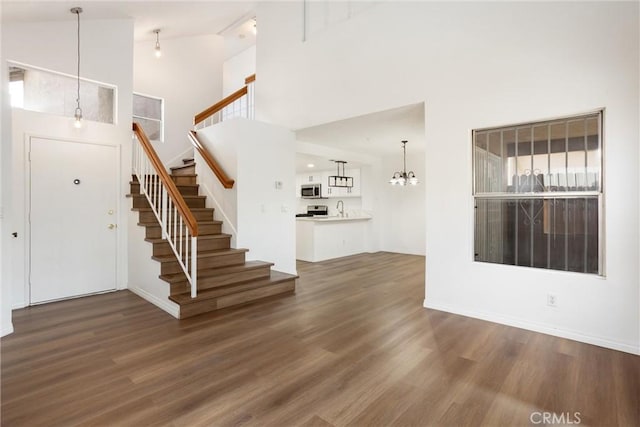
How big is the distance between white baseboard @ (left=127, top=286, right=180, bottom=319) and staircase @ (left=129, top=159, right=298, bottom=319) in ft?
0.31

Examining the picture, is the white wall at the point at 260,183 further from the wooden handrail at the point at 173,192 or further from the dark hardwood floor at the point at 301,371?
the dark hardwood floor at the point at 301,371

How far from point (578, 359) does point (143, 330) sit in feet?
12.9

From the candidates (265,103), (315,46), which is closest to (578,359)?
(315,46)

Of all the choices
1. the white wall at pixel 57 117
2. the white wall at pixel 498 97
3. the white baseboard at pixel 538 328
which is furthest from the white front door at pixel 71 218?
the white baseboard at pixel 538 328

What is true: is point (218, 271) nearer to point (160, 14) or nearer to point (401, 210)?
point (160, 14)

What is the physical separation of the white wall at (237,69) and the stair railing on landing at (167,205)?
3349mm

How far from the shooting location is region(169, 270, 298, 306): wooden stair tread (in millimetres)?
3651

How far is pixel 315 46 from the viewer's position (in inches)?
191

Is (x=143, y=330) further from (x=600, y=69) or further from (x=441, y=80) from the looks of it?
(x=600, y=69)

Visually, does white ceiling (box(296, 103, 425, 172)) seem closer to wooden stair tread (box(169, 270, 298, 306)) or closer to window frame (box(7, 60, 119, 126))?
wooden stair tread (box(169, 270, 298, 306))

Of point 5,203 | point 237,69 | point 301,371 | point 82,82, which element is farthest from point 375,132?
point 5,203

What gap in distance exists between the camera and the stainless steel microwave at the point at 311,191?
9031 millimetres

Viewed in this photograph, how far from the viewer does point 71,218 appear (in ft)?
14.5

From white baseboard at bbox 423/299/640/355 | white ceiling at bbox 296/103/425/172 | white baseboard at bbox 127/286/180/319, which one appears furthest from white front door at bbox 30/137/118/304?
white baseboard at bbox 423/299/640/355
